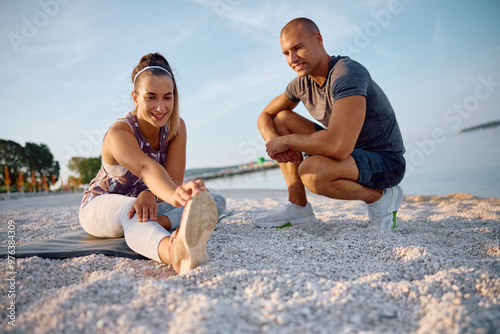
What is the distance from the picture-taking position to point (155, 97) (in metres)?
1.87

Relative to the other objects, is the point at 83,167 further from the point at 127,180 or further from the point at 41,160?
the point at 127,180

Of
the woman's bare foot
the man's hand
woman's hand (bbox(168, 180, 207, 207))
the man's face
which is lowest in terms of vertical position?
the woman's bare foot

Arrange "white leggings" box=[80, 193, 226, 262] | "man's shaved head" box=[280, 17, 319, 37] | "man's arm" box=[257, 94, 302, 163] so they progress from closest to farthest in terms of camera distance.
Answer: "white leggings" box=[80, 193, 226, 262] → "man's shaved head" box=[280, 17, 319, 37] → "man's arm" box=[257, 94, 302, 163]

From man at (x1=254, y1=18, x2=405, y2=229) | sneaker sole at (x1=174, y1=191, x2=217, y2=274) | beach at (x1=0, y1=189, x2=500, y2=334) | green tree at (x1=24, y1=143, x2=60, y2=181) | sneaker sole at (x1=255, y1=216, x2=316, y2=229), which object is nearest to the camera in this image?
beach at (x1=0, y1=189, x2=500, y2=334)

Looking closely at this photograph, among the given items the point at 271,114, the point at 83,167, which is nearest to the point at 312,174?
the point at 271,114

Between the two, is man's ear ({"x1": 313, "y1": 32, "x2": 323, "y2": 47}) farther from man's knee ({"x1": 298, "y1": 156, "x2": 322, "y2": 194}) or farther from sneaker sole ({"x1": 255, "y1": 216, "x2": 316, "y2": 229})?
sneaker sole ({"x1": 255, "y1": 216, "x2": 316, "y2": 229})

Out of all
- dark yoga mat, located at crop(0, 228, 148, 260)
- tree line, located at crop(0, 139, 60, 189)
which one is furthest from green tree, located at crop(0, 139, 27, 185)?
dark yoga mat, located at crop(0, 228, 148, 260)

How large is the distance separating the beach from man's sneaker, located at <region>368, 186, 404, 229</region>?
1.09ft

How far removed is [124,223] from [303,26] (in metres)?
1.91

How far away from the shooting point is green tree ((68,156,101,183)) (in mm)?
30734

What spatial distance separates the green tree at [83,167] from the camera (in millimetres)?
30734

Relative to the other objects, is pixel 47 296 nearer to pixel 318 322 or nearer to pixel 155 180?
pixel 155 180

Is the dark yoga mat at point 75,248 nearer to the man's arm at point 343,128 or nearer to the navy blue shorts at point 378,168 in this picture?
the man's arm at point 343,128

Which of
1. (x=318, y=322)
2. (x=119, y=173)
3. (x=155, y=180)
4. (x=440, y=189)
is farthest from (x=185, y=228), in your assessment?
(x=440, y=189)
